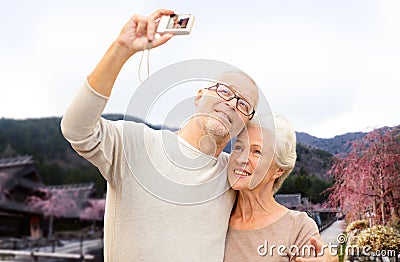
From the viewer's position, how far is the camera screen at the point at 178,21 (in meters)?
0.89

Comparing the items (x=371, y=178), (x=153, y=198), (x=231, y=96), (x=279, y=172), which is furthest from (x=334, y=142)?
(x=153, y=198)

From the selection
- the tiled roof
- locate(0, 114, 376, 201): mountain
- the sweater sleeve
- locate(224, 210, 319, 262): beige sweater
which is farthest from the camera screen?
the tiled roof

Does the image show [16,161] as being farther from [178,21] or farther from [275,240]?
[178,21]

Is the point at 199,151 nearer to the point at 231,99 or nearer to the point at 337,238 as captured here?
the point at 231,99

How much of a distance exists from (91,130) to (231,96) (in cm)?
28

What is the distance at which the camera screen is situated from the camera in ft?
2.92

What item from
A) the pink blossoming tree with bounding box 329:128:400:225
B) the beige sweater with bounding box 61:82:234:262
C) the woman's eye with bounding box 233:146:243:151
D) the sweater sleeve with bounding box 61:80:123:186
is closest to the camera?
the sweater sleeve with bounding box 61:80:123:186

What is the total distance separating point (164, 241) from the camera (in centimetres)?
99

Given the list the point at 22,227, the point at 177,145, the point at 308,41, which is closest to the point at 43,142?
the point at 22,227

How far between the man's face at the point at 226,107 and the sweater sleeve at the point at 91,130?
6.5 inches

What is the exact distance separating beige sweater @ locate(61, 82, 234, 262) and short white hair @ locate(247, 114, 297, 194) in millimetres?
126

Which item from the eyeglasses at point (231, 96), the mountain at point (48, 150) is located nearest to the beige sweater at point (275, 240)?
the eyeglasses at point (231, 96)

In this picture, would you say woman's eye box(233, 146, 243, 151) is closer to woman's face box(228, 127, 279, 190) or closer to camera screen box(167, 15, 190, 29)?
woman's face box(228, 127, 279, 190)

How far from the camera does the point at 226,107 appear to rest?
1.04 meters
